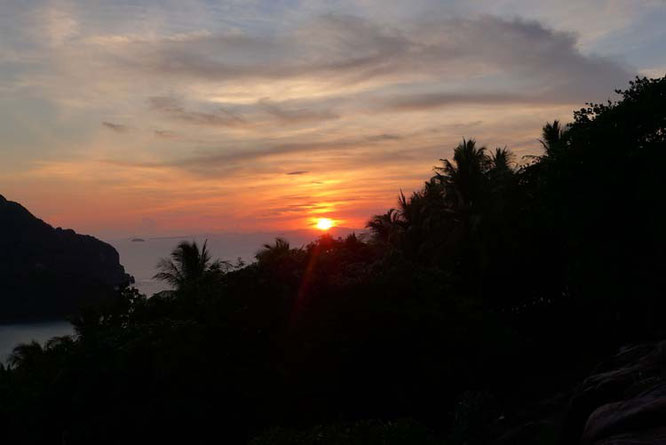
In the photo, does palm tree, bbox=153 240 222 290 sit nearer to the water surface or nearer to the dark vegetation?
the dark vegetation

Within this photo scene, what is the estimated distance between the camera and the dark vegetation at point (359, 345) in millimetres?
19188

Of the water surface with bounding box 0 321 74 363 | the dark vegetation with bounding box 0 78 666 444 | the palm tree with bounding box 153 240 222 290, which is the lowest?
the water surface with bounding box 0 321 74 363

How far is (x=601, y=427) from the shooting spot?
770 cm

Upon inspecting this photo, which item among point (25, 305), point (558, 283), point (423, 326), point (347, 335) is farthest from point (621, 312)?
point (25, 305)

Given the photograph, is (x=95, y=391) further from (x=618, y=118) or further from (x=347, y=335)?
(x=618, y=118)

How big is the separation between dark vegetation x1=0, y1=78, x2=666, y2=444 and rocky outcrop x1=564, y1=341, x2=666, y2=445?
2.15 m

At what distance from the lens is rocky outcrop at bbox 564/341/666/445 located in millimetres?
7129

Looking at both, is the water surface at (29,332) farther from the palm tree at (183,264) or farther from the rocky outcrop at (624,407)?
the rocky outcrop at (624,407)

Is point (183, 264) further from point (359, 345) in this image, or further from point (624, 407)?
point (624, 407)

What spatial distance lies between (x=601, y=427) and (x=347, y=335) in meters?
13.1

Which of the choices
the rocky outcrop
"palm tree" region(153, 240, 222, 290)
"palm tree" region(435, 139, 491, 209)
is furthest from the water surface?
the rocky outcrop

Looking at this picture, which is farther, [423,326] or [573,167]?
[573,167]

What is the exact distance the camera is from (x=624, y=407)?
25.7ft

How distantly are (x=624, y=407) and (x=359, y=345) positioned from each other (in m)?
12.9
